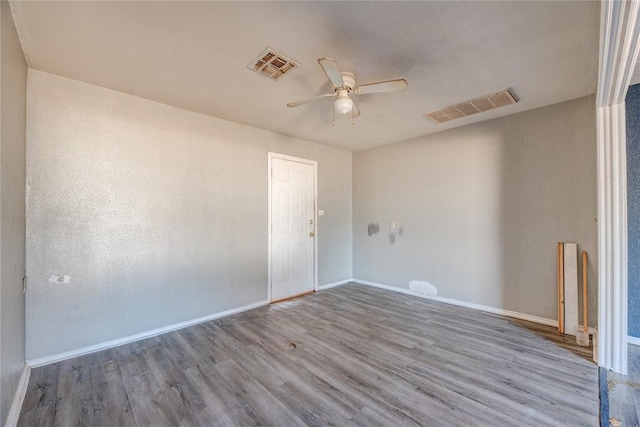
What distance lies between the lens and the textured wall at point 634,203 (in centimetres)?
278

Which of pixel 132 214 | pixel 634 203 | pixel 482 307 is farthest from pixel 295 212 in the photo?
pixel 634 203

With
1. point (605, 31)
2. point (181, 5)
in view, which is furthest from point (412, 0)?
point (181, 5)

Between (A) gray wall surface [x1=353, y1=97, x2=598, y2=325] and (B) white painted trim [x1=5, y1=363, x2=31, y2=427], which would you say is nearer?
(B) white painted trim [x1=5, y1=363, x2=31, y2=427]

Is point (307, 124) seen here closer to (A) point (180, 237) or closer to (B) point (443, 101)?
(B) point (443, 101)

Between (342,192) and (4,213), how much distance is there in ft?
14.3

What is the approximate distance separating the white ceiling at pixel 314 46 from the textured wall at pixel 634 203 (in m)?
0.51

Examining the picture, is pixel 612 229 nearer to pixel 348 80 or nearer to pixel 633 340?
pixel 633 340

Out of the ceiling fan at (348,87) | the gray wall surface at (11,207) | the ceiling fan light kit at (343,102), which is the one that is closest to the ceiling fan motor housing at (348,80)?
the ceiling fan at (348,87)

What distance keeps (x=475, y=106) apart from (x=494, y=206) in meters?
1.36

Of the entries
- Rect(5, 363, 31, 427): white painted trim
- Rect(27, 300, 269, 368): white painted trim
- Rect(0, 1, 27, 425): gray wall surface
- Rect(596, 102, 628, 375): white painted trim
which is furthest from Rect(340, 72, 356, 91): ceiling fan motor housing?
Rect(5, 363, 31, 427): white painted trim

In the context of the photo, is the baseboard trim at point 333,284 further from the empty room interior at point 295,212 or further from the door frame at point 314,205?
the empty room interior at point 295,212

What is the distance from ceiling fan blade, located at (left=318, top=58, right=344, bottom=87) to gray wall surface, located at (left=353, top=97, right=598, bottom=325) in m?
2.65

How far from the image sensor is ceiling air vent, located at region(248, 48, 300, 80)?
2211mm

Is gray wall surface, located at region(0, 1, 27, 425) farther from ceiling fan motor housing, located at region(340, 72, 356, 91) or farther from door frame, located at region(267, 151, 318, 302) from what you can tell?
door frame, located at region(267, 151, 318, 302)
